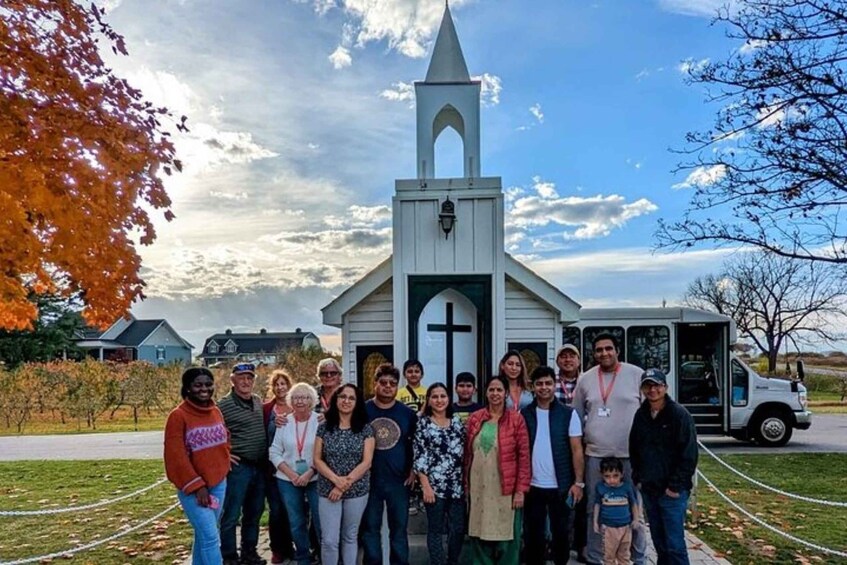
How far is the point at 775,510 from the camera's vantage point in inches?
318

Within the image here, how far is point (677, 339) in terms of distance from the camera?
13477 mm

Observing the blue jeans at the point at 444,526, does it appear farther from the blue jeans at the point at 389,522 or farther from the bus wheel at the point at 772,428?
the bus wheel at the point at 772,428

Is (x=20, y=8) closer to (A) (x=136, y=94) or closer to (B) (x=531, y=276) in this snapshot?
(A) (x=136, y=94)

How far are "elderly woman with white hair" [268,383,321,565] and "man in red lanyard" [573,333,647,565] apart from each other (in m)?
2.23

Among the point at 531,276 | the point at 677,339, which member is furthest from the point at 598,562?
the point at 677,339

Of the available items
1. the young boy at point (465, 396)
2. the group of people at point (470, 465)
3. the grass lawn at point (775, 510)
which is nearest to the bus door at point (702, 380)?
the grass lawn at point (775, 510)

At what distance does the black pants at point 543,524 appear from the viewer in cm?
503

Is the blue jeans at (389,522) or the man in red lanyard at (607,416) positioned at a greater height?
the man in red lanyard at (607,416)

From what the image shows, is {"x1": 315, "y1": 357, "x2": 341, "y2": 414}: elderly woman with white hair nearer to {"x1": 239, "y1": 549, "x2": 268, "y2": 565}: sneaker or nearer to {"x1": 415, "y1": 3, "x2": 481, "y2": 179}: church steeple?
{"x1": 239, "y1": 549, "x2": 268, "y2": 565}: sneaker

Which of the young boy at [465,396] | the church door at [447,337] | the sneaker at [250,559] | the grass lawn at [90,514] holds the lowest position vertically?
the grass lawn at [90,514]

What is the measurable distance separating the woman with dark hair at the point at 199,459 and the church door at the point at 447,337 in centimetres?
300

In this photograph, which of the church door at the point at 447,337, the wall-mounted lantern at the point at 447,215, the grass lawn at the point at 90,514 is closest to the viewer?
the grass lawn at the point at 90,514

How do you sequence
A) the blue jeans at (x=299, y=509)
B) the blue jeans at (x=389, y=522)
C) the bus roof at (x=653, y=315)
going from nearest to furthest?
the blue jeans at (x=389, y=522), the blue jeans at (x=299, y=509), the bus roof at (x=653, y=315)

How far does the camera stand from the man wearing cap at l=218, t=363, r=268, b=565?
18.2 feet
